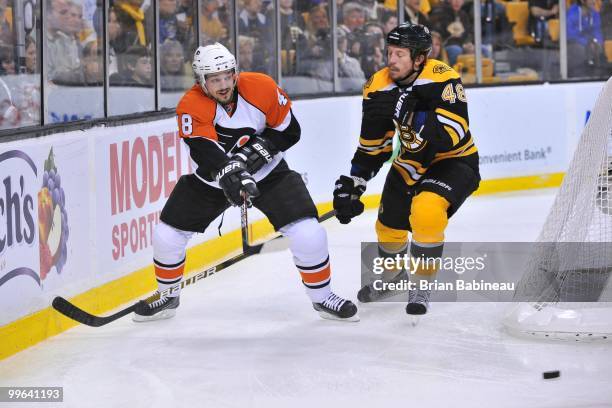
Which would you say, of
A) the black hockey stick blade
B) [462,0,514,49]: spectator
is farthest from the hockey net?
[462,0,514,49]: spectator

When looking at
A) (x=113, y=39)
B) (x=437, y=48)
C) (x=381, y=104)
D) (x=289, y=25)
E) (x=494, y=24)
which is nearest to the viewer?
(x=381, y=104)

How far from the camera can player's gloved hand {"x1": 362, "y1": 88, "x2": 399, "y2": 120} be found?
4270mm

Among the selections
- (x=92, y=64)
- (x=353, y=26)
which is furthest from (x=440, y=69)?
(x=353, y=26)

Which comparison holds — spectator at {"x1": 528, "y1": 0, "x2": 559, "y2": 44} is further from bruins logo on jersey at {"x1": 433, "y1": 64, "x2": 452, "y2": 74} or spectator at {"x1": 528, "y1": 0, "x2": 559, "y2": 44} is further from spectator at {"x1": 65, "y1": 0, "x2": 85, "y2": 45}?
bruins logo on jersey at {"x1": 433, "y1": 64, "x2": 452, "y2": 74}

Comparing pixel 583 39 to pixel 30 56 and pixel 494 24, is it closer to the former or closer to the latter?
pixel 494 24

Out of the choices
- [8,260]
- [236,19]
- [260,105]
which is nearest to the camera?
[8,260]

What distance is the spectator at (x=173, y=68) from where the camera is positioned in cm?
601

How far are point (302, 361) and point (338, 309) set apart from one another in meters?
0.56

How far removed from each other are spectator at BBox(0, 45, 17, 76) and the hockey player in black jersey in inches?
49.7

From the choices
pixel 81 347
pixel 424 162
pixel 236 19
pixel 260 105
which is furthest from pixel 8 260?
pixel 236 19

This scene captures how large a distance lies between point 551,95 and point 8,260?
521cm

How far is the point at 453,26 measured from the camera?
854cm

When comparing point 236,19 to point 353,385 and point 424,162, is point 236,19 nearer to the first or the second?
point 424,162

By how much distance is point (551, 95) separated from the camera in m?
8.31
